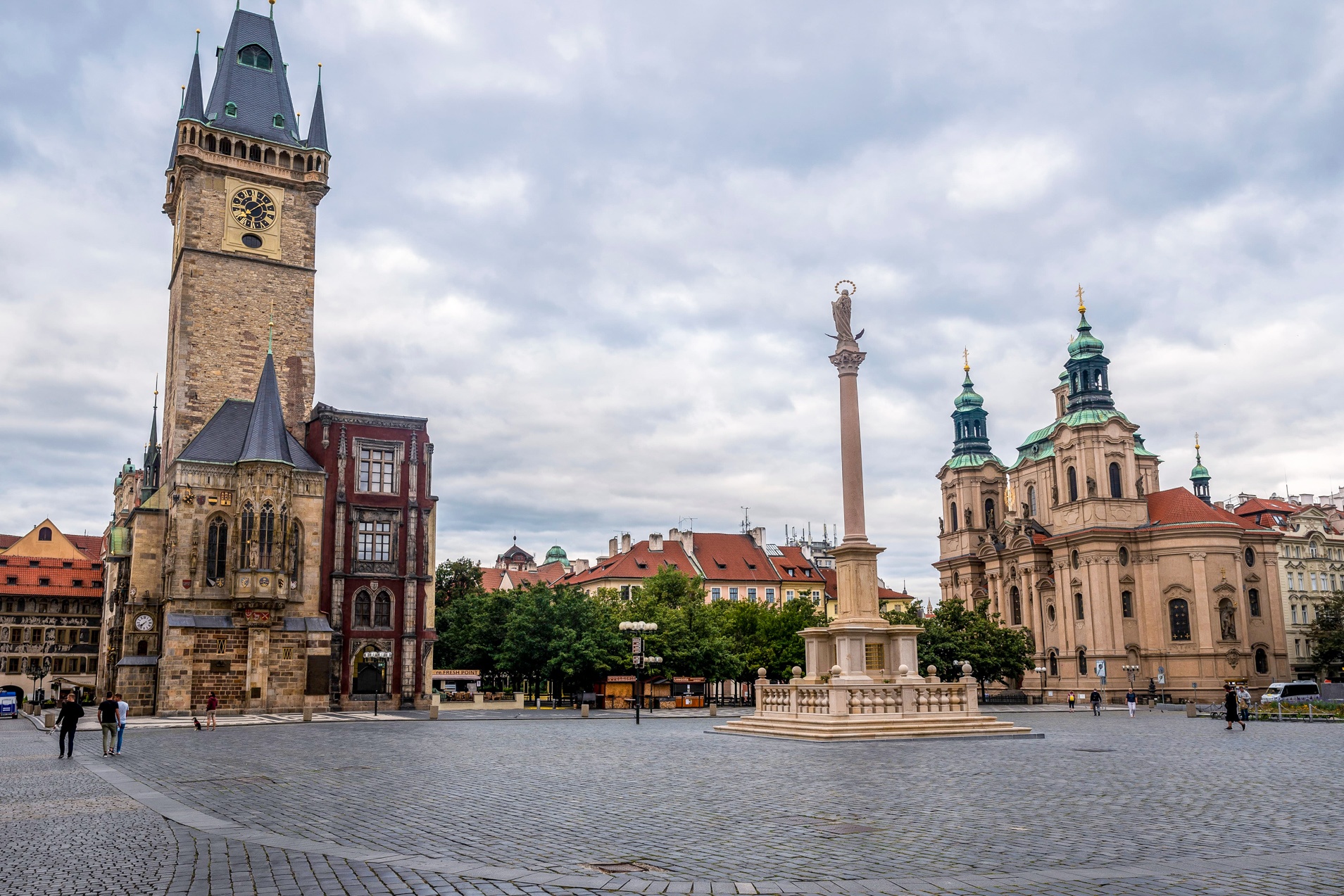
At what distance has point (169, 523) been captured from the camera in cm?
5306

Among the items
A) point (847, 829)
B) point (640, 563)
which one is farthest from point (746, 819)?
point (640, 563)

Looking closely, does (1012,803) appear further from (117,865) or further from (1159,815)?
(117,865)

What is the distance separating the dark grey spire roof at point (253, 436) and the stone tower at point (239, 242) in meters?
2.16

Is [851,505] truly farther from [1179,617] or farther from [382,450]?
[1179,617]

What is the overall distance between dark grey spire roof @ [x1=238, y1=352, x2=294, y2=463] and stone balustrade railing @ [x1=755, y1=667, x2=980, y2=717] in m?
32.1

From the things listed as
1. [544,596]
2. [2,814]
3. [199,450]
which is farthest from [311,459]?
[2,814]

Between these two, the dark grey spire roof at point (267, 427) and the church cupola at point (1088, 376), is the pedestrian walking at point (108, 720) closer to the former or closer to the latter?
the dark grey spire roof at point (267, 427)

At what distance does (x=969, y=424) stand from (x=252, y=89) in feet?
233

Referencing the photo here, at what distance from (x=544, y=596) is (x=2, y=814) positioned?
47815mm

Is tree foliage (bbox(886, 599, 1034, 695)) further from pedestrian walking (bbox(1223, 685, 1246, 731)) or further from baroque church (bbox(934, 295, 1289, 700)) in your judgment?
pedestrian walking (bbox(1223, 685, 1246, 731))

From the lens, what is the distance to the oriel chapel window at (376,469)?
5816cm

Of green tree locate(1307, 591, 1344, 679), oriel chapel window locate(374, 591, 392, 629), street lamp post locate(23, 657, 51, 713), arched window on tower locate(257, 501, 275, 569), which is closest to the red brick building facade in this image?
oriel chapel window locate(374, 591, 392, 629)

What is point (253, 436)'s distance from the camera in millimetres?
53781

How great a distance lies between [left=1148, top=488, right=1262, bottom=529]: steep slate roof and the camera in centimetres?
7994
